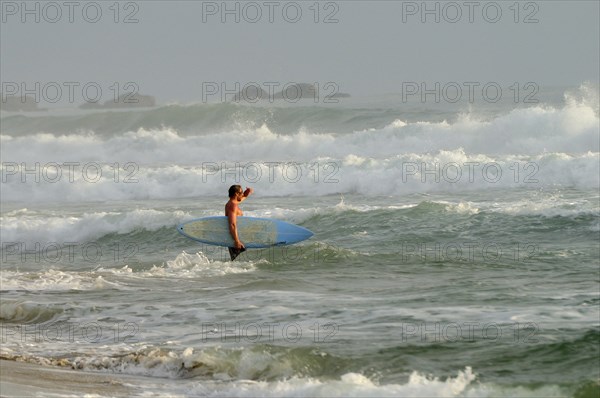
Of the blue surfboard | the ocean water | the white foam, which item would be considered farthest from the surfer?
the white foam

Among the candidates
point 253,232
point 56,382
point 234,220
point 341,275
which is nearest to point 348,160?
point 253,232

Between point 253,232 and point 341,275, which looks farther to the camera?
point 253,232

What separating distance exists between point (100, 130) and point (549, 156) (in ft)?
92.9

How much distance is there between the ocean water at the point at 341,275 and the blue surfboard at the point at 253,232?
0.23 m

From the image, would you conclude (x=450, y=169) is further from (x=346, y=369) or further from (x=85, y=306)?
(x=346, y=369)

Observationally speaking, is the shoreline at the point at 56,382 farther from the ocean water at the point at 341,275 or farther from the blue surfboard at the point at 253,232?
the blue surfboard at the point at 253,232

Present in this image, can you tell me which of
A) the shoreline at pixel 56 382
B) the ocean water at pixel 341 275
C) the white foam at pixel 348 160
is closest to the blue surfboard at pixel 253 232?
the ocean water at pixel 341 275

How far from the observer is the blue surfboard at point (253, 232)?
47.5ft

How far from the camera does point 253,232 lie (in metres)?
14.5

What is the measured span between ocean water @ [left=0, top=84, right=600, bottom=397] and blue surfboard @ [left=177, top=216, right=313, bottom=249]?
23 cm

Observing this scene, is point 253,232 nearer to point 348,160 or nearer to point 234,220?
point 234,220

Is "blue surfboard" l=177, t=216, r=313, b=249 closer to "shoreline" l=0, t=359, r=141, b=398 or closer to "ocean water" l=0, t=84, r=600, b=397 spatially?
"ocean water" l=0, t=84, r=600, b=397

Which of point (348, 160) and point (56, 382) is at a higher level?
point (348, 160)

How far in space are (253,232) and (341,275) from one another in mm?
2299
